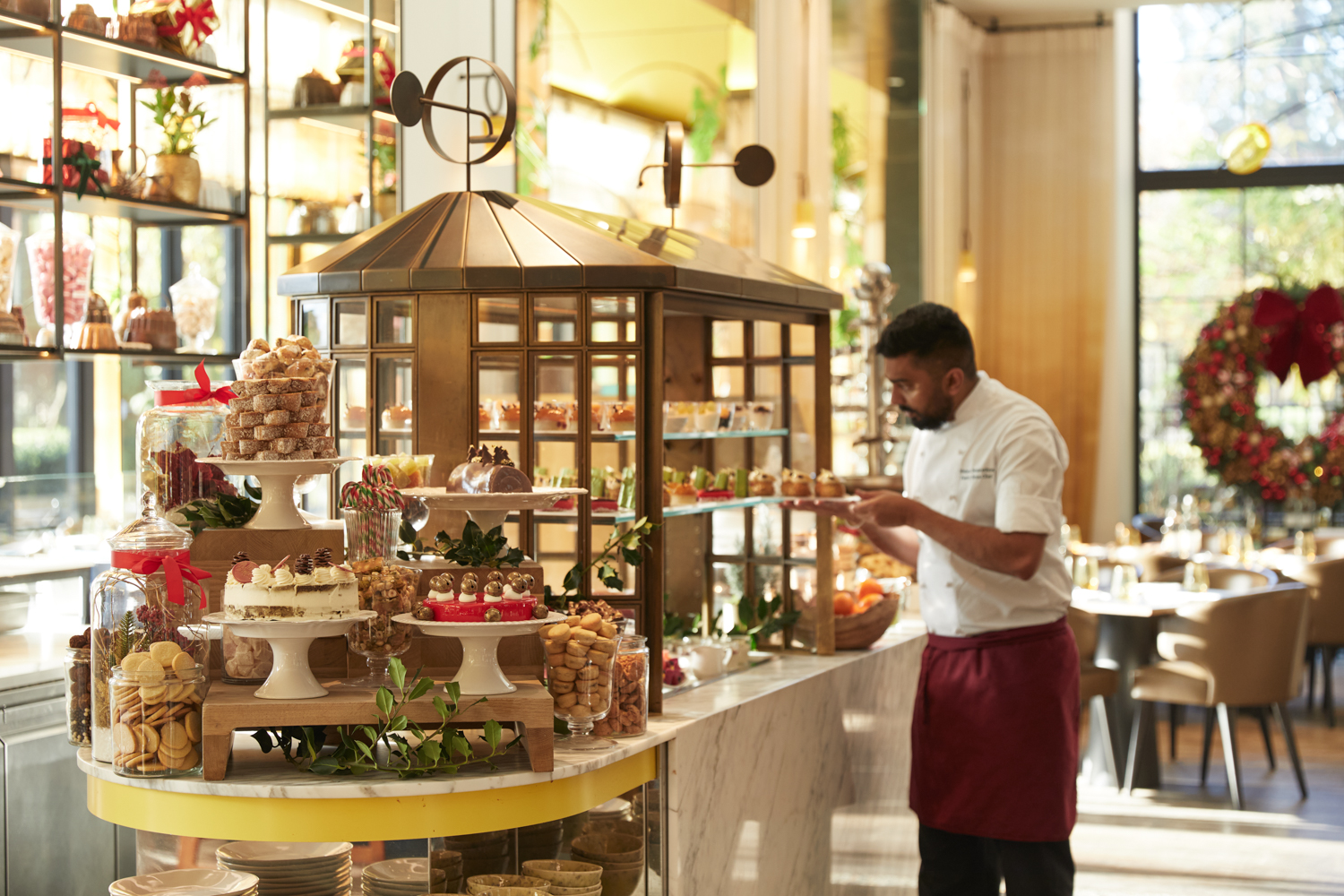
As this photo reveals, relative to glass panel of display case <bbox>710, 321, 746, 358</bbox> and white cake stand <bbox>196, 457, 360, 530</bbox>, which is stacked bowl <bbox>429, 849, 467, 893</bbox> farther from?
glass panel of display case <bbox>710, 321, 746, 358</bbox>

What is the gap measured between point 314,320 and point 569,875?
4.70 feet

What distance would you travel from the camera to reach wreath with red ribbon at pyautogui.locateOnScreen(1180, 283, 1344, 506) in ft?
30.1

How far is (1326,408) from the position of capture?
9453mm

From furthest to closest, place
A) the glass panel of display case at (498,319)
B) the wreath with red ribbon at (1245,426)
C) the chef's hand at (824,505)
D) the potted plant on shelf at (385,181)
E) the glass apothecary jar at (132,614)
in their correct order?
the wreath with red ribbon at (1245,426) < the potted plant on shelf at (385,181) < the chef's hand at (824,505) < the glass panel of display case at (498,319) < the glass apothecary jar at (132,614)

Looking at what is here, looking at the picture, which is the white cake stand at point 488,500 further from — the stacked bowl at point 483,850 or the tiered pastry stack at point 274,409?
the stacked bowl at point 483,850

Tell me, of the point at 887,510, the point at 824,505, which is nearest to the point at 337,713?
the point at 887,510

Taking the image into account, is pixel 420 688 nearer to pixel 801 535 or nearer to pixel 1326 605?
pixel 801 535

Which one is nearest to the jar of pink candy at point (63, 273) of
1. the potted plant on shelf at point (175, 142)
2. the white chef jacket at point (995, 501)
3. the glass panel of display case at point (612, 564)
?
the potted plant on shelf at point (175, 142)

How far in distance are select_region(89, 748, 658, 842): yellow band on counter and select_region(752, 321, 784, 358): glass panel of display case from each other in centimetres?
189

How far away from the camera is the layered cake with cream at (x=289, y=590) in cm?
222

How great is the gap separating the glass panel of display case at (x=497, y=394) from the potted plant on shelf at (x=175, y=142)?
134 cm

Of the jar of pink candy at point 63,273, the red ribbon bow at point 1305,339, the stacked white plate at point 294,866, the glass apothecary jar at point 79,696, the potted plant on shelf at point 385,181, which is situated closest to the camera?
the glass apothecary jar at point 79,696

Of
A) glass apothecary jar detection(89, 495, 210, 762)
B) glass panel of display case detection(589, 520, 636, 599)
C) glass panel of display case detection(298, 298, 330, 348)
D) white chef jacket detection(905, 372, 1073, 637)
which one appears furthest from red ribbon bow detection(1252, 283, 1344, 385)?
glass apothecary jar detection(89, 495, 210, 762)

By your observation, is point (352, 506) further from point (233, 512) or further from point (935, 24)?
point (935, 24)
